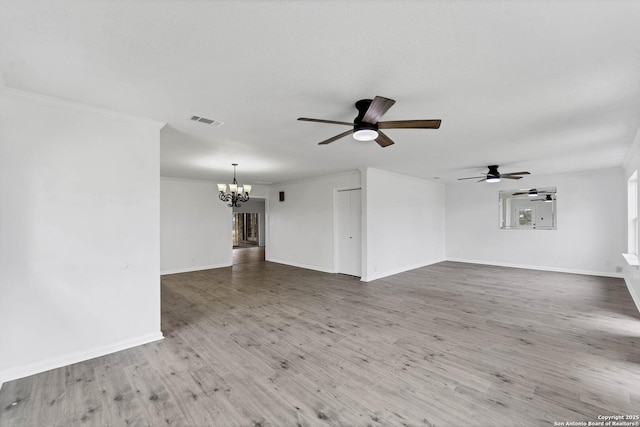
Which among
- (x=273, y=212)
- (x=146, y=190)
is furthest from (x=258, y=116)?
(x=273, y=212)

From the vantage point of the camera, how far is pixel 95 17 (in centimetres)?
152

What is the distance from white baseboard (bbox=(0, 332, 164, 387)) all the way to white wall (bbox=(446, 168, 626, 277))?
819 centimetres

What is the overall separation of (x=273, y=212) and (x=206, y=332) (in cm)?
559

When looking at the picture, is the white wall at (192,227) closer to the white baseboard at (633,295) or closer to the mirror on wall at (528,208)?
the mirror on wall at (528,208)

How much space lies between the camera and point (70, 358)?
2605 mm

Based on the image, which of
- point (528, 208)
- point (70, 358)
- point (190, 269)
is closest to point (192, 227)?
point (190, 269)

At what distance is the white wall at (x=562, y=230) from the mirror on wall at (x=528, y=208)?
0.38 feet

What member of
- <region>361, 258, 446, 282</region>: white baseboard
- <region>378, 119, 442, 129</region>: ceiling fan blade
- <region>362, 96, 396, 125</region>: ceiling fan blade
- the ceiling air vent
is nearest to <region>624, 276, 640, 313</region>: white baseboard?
<region>361, 258, 446, 282</region>: white baseboard

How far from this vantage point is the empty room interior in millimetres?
1664

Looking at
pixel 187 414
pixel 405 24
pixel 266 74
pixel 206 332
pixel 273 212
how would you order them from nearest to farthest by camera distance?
pixel 405 24 → pixel 187 414 → pixel 266 74 → pixel 206 332 → pixel 273 212

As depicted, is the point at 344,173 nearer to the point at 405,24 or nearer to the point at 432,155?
the point at 432,155

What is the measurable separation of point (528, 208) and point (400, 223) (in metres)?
3.48

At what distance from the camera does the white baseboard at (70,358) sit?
237 centimetres

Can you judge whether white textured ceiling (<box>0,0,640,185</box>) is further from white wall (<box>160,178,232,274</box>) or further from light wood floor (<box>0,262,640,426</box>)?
white wall (<box>160,178,232,274</box>)
